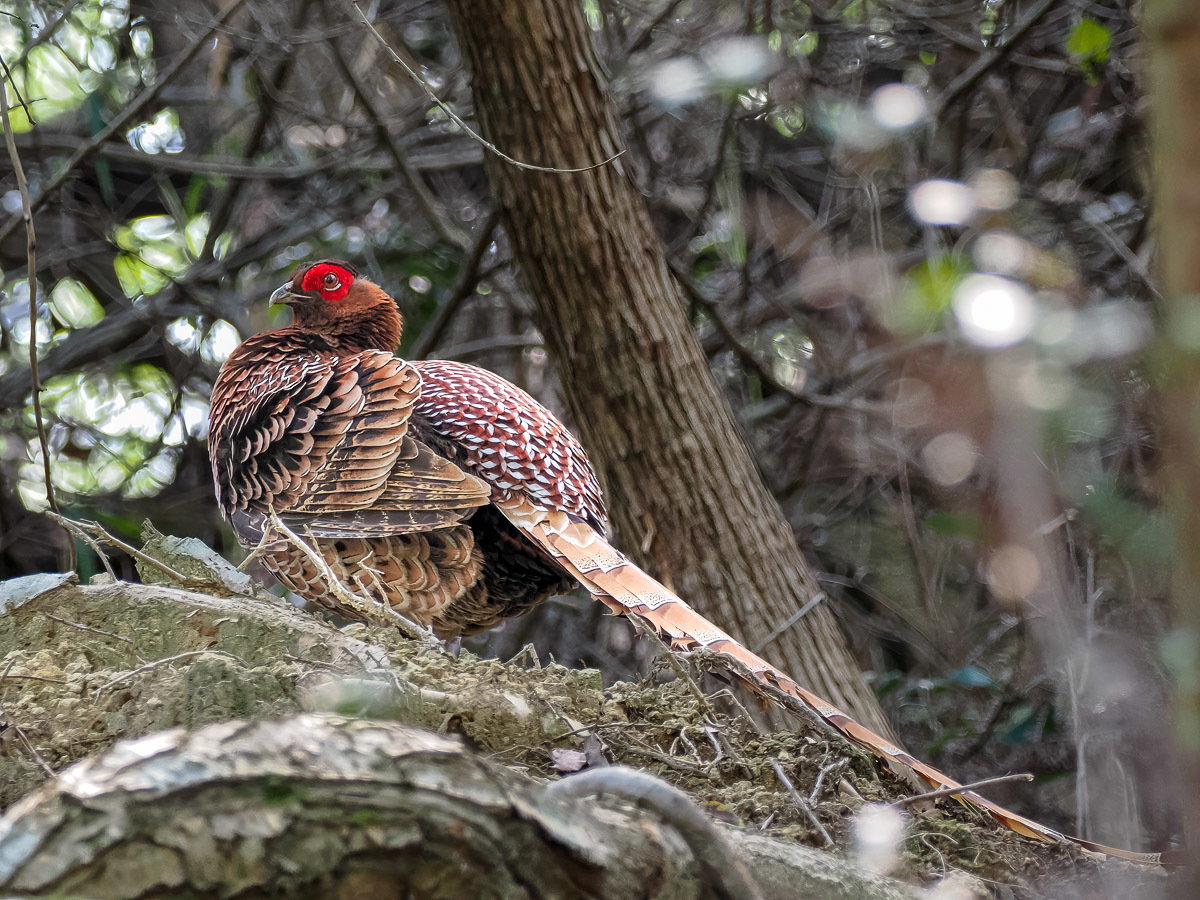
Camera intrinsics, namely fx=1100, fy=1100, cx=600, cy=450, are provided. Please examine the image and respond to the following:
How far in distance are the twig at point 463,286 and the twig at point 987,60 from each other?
2028 mm

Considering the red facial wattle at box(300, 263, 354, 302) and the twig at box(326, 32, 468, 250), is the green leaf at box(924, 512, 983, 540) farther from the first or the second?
the twig at box(326, 32, 468, 250)

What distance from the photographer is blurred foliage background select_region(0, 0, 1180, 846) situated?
15.0 feet

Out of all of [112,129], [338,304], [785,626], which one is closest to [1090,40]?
[785,626]

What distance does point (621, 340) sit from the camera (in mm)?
3596

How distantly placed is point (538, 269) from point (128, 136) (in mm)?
3292

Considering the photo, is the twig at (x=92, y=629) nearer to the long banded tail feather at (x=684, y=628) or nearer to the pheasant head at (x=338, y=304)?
the long banded tail feather at (x=684, y=628)

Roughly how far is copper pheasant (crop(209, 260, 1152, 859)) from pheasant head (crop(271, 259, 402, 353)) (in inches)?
4.8

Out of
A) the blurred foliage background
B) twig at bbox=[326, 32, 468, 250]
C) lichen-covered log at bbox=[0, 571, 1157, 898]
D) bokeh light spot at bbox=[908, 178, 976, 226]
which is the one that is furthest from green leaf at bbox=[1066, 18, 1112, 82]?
Result: twig at bbox=[326, 32, 468, 250]

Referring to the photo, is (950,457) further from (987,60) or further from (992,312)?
(987,60)

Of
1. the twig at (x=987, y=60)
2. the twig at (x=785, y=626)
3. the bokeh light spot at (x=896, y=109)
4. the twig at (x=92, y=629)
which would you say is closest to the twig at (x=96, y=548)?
the twig at (x=92, y=629)

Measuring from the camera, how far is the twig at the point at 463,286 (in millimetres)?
4223

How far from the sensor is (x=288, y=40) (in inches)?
206

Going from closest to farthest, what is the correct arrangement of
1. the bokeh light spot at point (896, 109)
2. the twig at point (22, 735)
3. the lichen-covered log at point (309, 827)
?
1. the lichen-covered log at point (309, 827)
2. the twig at point (22, 735)
3. the bokeh light spot at point (896, 109)

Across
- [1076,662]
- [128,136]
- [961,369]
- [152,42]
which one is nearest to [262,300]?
[128,136]
